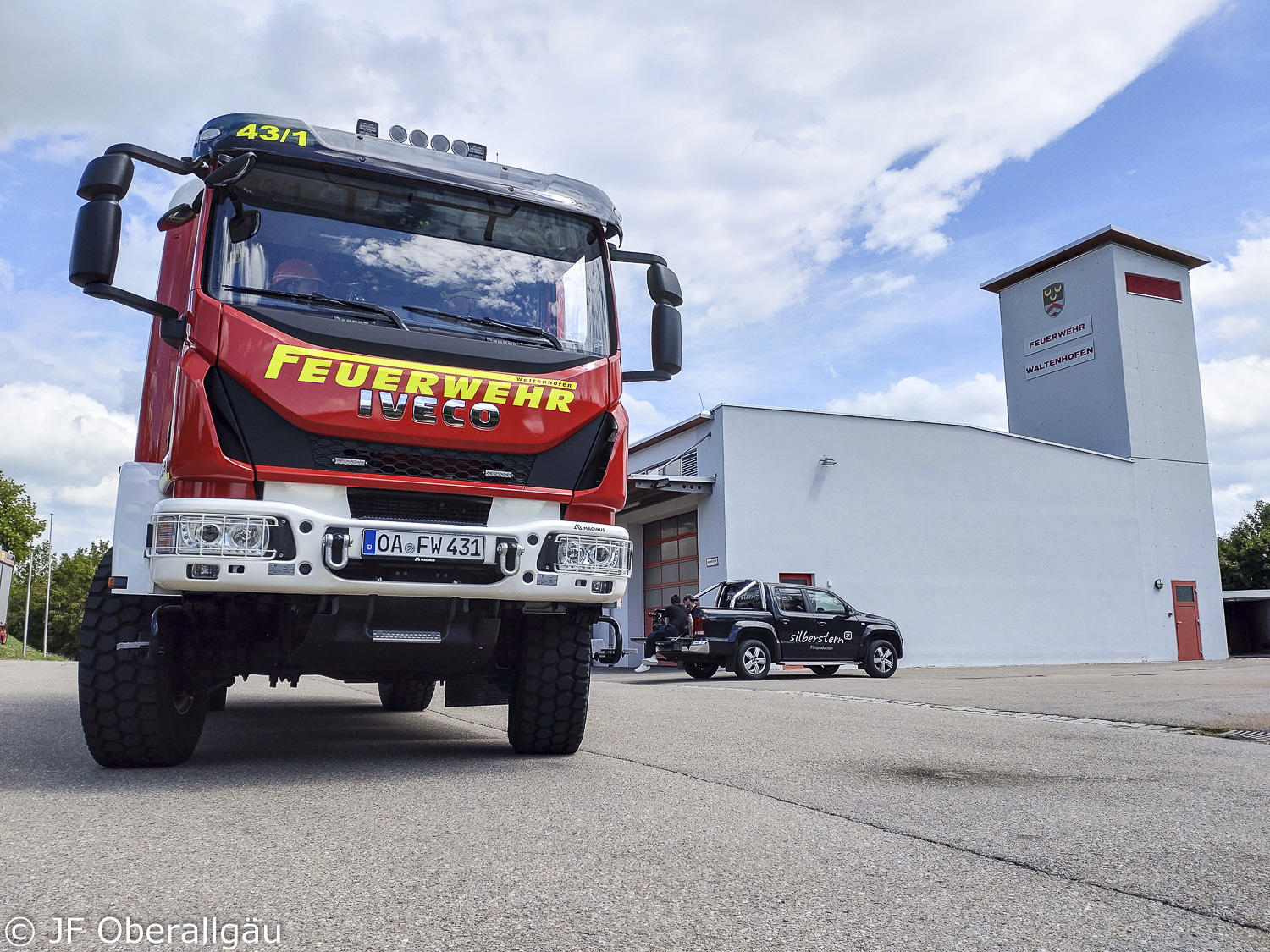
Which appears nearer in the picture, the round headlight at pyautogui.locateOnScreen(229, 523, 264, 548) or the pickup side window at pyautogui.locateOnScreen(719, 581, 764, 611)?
the round headlight at pyautogui.locateOnScreen(229, 523, 264, 548)

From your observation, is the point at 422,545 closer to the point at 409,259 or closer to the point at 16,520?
the point at 409,259

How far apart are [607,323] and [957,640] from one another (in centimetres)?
2126

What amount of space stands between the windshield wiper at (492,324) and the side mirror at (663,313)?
0.82 metres

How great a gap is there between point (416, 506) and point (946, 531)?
2228 cm

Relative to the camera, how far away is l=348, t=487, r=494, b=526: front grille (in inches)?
185

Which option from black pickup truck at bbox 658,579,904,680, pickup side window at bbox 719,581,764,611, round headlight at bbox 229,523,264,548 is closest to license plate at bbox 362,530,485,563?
round headlight at bbox 229,523,264,548

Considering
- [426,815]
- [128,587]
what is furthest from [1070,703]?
[128,587]

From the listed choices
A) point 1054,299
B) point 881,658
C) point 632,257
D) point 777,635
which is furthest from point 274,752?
point 1054,299

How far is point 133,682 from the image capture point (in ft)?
15.8

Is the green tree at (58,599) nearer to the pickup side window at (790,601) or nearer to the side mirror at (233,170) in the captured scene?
the pickup side window at (790,601)

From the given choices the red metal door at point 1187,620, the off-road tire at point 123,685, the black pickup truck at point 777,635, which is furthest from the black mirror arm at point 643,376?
the red metal door at point 1187,620

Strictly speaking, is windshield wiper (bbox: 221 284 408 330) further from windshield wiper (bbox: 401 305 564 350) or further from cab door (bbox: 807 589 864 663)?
cab door (bbox: 807 589 864 663)

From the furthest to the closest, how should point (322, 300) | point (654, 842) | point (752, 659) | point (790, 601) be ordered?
point (790, 601)
point (752, 659)
point (322, 300)
point (654, 842)

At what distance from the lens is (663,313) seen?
6.11 meters
